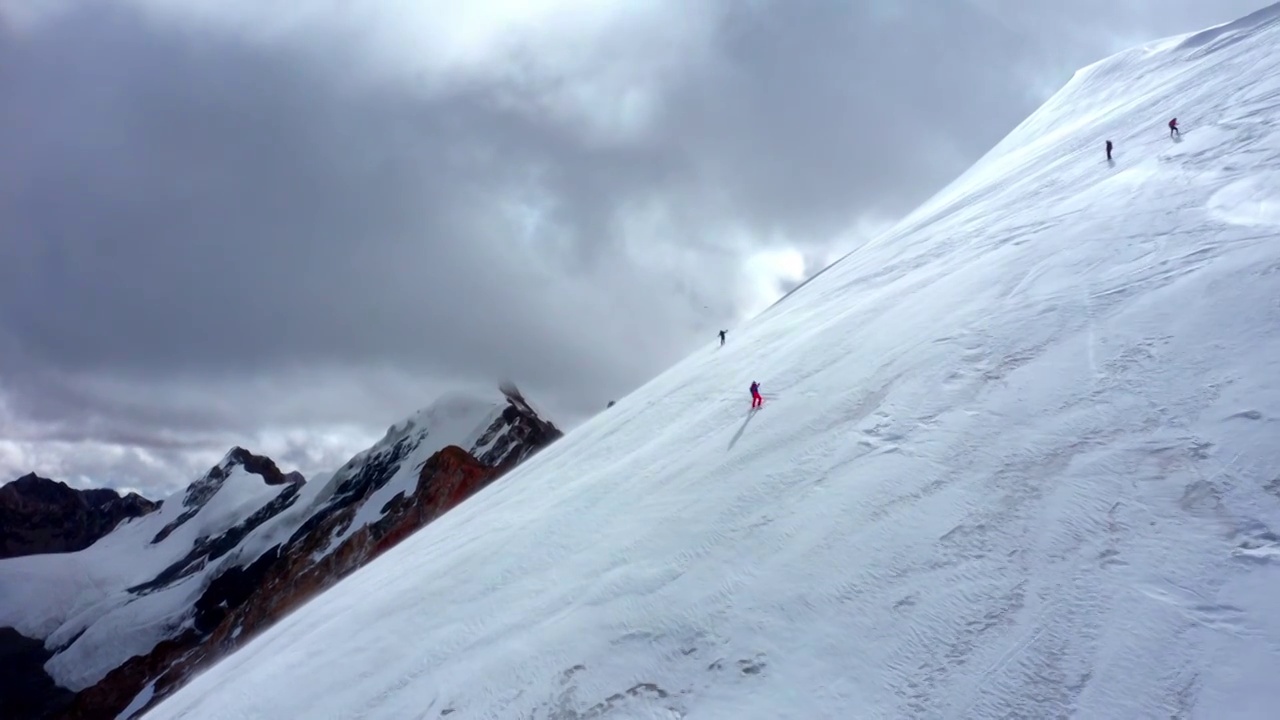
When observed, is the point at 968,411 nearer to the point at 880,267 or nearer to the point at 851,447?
the point at 851,447

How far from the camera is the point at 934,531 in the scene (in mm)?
10055

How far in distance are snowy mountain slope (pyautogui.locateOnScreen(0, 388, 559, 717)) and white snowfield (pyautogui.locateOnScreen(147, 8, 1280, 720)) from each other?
77.1 m

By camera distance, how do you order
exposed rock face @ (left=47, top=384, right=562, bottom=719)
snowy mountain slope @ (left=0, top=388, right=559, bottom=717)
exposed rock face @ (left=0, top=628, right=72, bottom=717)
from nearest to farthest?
exposed rock face @ (left=47, top=384, right=562, bottom=719) → snowy mountain slope @ (left=0, top=388, right=559, bottom=717) → exposed rock face @ (left=0, top=628, right=72, bottom=717)

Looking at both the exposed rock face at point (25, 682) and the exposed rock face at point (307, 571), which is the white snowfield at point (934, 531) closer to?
the exposed rock face at point (307, 571)

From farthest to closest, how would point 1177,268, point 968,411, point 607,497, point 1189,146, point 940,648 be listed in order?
point 1189,146 < point 607,497 < point 1177,268 < point 968,411 < point 940,648

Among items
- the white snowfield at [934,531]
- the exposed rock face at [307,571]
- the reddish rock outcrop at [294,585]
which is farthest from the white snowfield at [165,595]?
the white snowfield at [934,531]

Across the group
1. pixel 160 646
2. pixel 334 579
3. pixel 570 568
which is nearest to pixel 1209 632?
pixel 570 568

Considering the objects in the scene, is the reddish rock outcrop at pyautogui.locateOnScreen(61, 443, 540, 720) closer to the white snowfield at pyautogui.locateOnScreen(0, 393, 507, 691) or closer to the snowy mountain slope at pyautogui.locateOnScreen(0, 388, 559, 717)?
the snowy mountain slope at pyautogui.locateOnScreen(0, 388, 559, 717)

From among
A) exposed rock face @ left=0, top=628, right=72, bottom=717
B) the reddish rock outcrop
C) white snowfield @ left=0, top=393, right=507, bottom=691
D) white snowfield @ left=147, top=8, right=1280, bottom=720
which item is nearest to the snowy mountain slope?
the reddish rock outcrop

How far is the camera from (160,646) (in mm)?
116938

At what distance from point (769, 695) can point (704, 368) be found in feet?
56.1

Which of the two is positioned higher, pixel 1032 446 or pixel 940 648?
pixel 1032 446

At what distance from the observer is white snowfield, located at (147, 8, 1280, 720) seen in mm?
7953

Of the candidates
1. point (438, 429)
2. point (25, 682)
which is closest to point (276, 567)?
point (438, 429)
